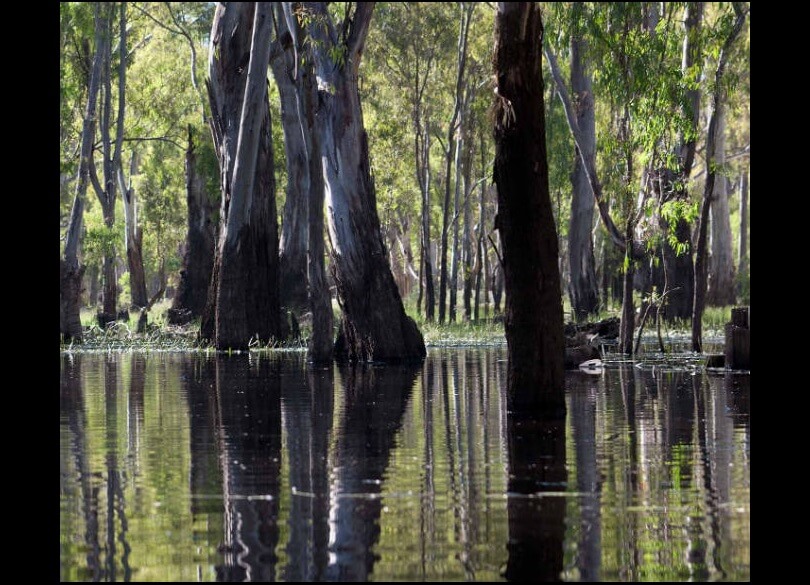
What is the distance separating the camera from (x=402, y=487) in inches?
325

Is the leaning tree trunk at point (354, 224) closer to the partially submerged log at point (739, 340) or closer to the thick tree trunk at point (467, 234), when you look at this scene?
the partially submerged log at point (739, 340)

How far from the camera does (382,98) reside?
48.6 metres

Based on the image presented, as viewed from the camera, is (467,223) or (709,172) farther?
(467,223)

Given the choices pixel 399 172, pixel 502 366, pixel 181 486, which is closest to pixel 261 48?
pixel 502 366

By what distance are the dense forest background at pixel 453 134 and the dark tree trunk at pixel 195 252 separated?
0.05 meters

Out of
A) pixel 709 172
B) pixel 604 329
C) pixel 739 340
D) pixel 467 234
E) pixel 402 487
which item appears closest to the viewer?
pixel 402 487

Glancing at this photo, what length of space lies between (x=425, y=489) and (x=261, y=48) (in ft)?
54.6

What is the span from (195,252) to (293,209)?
8.55 feet

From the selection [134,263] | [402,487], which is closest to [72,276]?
[134,263]

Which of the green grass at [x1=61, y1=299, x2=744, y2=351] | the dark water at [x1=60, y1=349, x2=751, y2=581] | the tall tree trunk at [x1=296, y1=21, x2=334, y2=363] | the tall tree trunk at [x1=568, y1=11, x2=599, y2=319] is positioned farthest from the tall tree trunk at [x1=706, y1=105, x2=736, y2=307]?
the dark water at [x1=60, y1=349, x2=751, y2=581]

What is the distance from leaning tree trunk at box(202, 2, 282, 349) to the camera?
955 inches

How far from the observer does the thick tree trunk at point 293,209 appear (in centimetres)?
3161

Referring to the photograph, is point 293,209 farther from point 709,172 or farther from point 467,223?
point 467,223
